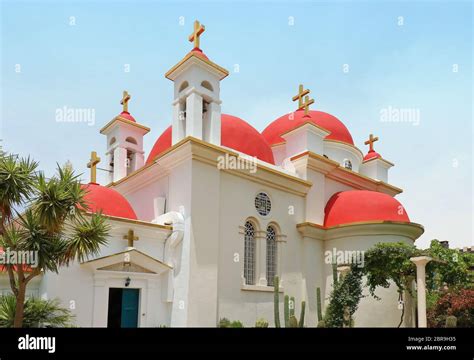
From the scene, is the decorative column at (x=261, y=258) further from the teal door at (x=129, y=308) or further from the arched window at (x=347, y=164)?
the arched window at (x=347, y=164)

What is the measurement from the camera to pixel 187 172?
16875 mm

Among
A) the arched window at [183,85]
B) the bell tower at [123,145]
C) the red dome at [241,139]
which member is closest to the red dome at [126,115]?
the bell tower at [123,145]

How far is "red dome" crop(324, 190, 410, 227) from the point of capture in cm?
2014

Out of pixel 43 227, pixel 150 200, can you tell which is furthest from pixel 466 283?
pixel 43 227

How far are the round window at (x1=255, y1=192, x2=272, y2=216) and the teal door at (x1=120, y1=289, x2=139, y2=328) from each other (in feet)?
19.2

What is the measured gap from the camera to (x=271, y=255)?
19141 mm

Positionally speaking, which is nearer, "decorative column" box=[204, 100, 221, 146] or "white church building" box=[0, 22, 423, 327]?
"white church building" box=[0, 22, 423, 327]

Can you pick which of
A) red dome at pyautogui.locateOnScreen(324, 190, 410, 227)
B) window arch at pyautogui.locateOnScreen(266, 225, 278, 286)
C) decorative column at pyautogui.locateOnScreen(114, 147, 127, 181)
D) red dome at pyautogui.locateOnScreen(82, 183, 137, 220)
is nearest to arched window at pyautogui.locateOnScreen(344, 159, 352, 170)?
red dome at pyautogui.locateOnScreen(324, 190, 410, 227)

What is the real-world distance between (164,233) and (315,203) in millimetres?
7242

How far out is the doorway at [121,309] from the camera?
1537 cm

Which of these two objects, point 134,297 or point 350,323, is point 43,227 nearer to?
point 134,297

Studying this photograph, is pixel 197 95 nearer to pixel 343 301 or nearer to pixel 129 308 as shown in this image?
pixel 129 308

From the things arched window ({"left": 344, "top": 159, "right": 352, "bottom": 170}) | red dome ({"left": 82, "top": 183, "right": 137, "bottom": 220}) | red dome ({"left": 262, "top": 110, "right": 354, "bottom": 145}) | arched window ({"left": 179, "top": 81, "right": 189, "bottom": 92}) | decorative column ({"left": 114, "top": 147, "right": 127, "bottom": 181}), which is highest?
red dome ({"left": 262, "top": 110, "right": 354, "bottom": 145})

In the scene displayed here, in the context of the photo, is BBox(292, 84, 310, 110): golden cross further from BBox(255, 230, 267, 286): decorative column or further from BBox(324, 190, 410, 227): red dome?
BBox(255, 230, 267, 286): decorative column
